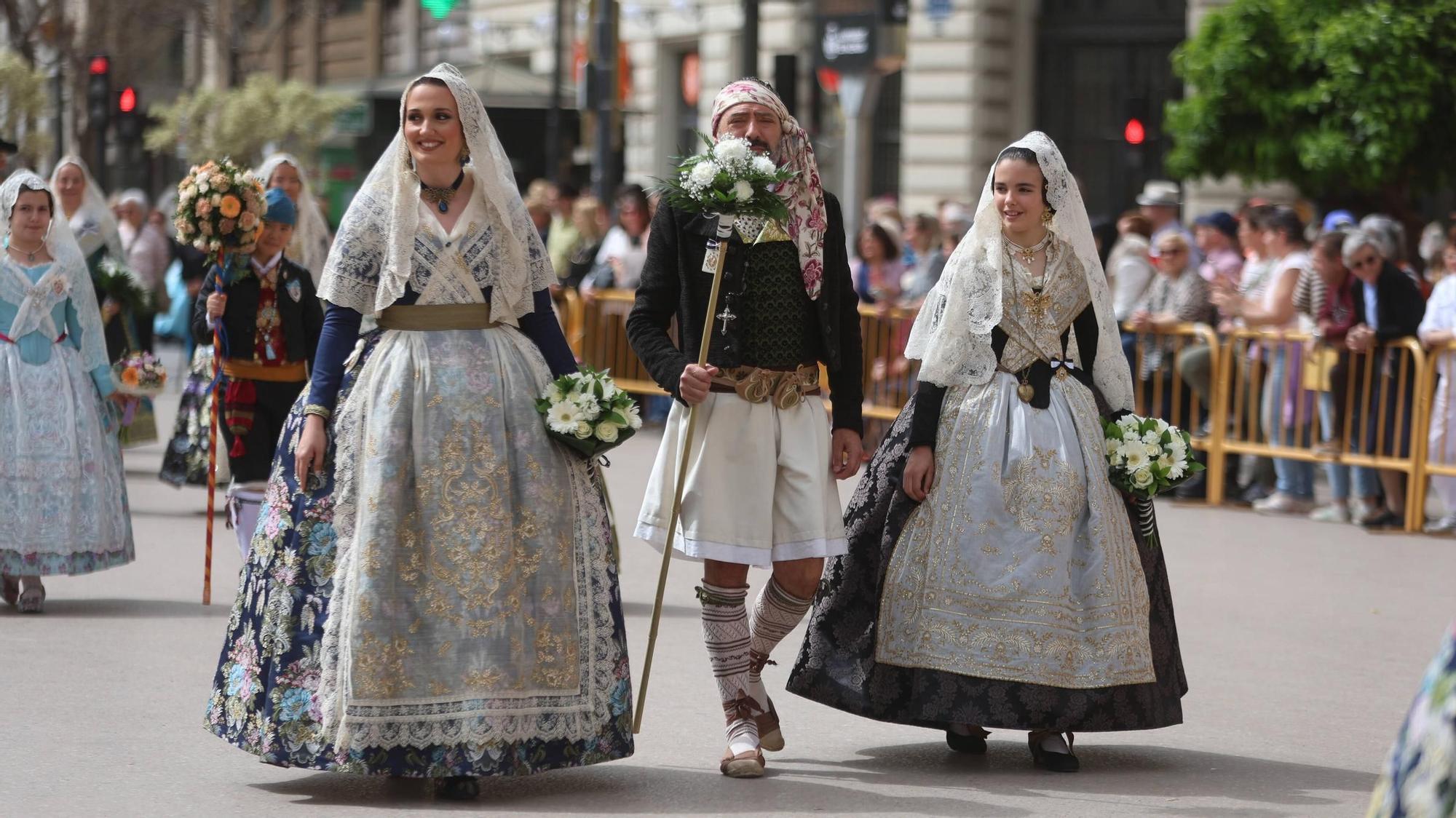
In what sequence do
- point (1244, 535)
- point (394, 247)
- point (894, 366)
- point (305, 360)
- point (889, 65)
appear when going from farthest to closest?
point (889, 65), point (894, 366), point (1244, 535), point (305, 360), point (394, 247)

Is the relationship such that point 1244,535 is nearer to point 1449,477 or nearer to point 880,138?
point 1449,477

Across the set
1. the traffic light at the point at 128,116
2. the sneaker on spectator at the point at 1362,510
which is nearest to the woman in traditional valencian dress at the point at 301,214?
the sneaker on spectator at the point at 1362,510

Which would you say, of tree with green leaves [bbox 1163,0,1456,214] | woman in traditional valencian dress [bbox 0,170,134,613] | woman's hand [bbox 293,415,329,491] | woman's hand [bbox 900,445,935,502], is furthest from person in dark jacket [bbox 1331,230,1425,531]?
woman's hand [bbox 293,415,329,491]

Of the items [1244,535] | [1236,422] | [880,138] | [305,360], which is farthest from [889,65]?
[880,138]

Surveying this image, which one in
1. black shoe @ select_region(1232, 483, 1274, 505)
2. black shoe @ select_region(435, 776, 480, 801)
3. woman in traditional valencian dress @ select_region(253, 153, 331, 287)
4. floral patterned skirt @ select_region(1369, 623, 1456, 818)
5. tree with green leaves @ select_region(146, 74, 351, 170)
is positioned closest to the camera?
floral patterned skirt @ select_region(1369, 623, 1456, 818)

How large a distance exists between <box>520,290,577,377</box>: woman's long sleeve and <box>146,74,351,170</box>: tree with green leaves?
2793 cm

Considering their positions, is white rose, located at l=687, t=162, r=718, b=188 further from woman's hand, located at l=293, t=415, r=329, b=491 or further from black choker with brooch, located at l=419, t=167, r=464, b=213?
woman's hand, located at l=293, t=415, r=329, b=491

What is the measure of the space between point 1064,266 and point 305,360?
3.85 m

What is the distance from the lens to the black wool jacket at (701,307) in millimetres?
6258

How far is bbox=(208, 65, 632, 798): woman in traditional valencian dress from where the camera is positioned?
5777 mm

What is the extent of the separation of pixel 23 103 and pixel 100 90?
2.15 meters

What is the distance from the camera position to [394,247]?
6020 mm

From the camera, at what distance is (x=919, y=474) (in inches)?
254

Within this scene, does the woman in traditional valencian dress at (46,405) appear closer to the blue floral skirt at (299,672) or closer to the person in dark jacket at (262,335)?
the person in dark jacket at (262,335)
